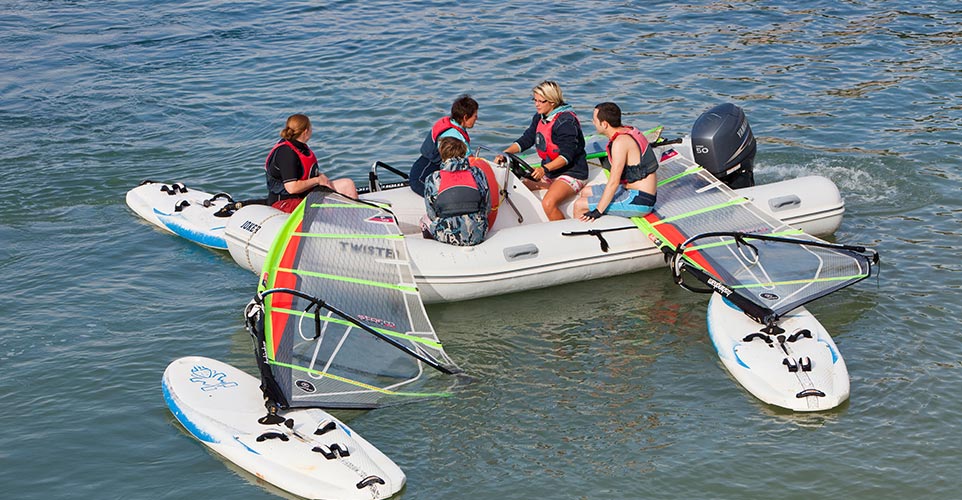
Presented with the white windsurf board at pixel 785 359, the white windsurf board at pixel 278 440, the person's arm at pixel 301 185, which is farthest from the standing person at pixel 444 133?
the white windsurf board at pixel 278 440

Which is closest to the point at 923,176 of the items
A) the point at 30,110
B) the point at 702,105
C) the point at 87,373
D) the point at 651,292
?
the point at 702,105

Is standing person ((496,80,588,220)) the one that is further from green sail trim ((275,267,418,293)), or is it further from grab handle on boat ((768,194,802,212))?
green sail trim ((275,267,418,293))

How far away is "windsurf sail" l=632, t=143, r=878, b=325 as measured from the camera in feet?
23.1

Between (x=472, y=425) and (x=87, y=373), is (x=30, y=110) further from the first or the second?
(x=472, y=425)

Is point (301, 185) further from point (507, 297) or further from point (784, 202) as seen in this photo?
point (784, 202)

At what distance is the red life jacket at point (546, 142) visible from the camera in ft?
27.4

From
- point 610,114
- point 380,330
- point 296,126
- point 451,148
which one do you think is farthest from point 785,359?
point 296,126

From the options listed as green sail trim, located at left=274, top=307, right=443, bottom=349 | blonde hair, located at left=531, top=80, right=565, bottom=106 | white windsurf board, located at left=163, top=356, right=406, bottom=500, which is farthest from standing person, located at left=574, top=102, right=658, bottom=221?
white windsurf board, located at left=163, top=356, right=406, bottom=500

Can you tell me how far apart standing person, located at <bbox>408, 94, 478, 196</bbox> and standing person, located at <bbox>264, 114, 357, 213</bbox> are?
1.89 ft

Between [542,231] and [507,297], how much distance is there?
23.3 inches

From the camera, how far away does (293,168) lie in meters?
8.12

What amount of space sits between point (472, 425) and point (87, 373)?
2747 millimetres

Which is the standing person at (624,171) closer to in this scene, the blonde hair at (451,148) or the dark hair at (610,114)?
the dark hair at (610,114)

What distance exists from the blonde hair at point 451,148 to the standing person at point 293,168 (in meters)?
1.13
